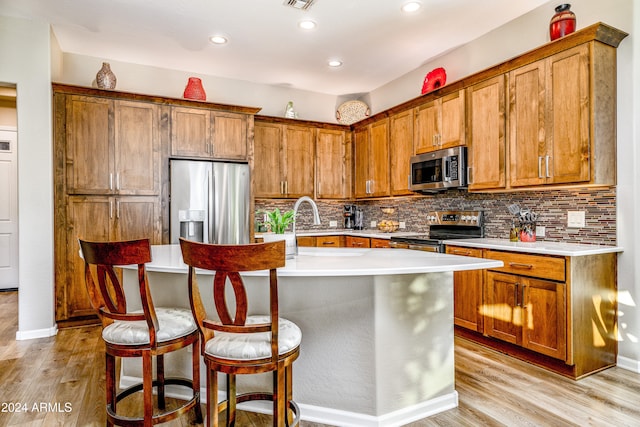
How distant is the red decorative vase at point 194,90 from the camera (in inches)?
172

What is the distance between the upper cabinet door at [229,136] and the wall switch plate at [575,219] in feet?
11.0

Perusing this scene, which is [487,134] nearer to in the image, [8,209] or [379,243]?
[379,243]

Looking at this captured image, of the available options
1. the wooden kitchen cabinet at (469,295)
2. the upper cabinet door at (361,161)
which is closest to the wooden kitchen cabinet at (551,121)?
the wooden kitchen cabinet at (469,295)

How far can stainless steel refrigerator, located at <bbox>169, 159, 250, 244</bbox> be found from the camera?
415 cm

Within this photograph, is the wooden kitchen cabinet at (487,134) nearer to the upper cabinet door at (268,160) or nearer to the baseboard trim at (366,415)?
the baseboard trim at (366,415)

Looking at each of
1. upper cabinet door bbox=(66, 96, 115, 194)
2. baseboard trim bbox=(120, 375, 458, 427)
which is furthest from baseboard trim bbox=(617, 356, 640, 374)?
upper cabinet door bbox=(66, 96, 115, 194)

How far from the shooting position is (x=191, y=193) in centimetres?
419

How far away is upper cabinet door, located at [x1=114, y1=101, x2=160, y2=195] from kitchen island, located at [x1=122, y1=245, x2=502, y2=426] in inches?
85.1

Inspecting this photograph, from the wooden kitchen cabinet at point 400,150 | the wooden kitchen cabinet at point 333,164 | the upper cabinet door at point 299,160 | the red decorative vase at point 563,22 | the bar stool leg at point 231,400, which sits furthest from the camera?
the wooden kitchen cabinet at point 333,164

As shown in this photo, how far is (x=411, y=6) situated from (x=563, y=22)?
1164 mm

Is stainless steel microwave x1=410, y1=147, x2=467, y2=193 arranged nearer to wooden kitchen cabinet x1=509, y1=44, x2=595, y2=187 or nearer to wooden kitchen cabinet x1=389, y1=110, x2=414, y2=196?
wooden kitchen cabinet x1=389, y1=110, x2=414, y2=196

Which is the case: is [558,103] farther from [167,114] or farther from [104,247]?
[167,114]

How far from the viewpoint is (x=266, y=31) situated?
12.2 feet

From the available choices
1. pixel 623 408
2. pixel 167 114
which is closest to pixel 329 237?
pixel 167 114
